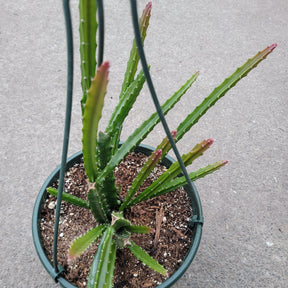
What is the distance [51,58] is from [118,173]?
93cm

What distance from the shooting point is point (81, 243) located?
595mm

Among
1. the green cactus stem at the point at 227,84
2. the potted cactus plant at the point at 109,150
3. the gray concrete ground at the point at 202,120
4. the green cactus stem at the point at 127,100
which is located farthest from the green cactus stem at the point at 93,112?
the gray concrete ground at the point at 202,120

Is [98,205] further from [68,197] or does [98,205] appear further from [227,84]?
[227,84]

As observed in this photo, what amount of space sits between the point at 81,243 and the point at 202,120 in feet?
3.17

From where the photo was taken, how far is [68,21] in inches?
16.2

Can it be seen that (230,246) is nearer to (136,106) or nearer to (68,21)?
(136,106)

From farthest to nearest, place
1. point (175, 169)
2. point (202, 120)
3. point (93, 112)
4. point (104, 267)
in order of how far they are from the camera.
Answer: point (202, 120), point (175, 169), point (104, 267), point (93, 112)

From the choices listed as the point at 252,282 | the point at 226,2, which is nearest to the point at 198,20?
the point at 226,2

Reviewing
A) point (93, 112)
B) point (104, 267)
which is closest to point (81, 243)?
point (104, 267)

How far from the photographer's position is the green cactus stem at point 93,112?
1.29 feet

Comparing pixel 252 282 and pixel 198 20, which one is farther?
pixel 198 20

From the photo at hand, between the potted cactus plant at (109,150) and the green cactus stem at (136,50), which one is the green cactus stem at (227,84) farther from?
the green cactus stem at (136,50)

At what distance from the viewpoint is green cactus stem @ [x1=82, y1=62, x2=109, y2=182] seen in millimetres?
393

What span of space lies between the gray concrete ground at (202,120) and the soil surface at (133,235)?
0.25 meters
